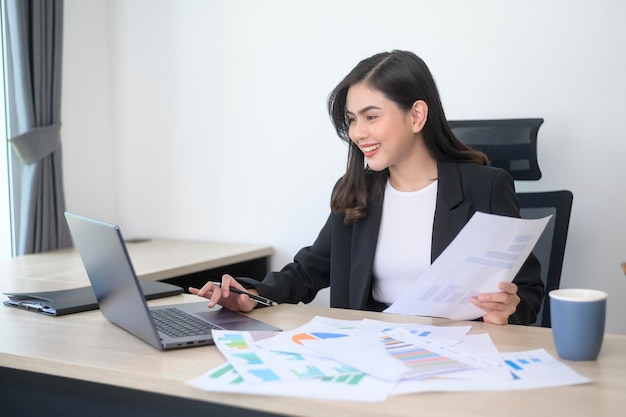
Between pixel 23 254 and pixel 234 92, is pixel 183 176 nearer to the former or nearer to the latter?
pixel 234 92

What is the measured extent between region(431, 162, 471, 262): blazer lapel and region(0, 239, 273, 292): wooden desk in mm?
1010

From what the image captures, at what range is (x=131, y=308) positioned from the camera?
138 cm

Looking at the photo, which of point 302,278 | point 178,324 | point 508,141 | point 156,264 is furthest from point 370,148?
point 156,264

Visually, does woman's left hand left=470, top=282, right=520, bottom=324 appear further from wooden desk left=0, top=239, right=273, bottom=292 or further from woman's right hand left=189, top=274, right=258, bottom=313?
wooden desk left=0, top=239, right=273, bottom=292

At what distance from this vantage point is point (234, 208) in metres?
3.25

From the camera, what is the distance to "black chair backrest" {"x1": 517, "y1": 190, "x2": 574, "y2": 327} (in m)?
2.18

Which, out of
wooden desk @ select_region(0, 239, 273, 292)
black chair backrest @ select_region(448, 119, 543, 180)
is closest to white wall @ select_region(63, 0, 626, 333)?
wooden desk @ select_region(0, 239, 273, 292)

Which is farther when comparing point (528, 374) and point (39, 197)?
point (39, 197)

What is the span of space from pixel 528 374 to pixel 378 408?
282 mm

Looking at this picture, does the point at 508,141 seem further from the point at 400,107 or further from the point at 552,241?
the point at 400,107

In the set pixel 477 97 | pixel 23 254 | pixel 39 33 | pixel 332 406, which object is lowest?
pixel 23 254

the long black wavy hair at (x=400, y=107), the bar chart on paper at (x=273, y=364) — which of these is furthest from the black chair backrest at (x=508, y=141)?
the bar chart on paper at (x=273, y=364)

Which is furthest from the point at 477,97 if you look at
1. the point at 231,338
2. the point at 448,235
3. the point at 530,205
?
the point at 231,338

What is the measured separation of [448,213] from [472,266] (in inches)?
20.2
